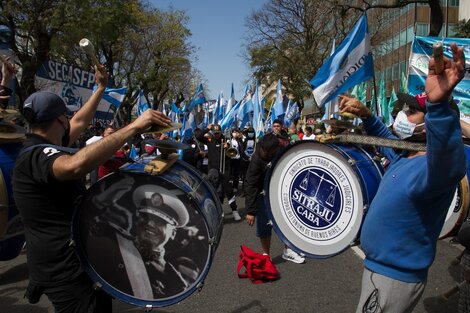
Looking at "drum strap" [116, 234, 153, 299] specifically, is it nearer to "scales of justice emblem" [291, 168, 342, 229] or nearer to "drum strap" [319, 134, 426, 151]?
"scales of justice emblem" [291, 168, 342, 229]

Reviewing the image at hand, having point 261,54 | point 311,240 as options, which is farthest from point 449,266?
point 261,54

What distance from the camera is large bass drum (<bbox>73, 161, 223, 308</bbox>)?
2246mm

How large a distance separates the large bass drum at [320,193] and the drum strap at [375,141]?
66mm

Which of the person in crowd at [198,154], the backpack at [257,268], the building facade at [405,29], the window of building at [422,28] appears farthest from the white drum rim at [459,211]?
the window of building at [422,28]

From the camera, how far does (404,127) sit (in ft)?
7.93

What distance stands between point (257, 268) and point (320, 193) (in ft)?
8.44

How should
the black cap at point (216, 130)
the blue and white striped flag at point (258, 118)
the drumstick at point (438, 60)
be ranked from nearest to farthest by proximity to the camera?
the drumstick at point (438, 60), the black cap at point (216, 130), the blue and white striped flag at point (258, 118)

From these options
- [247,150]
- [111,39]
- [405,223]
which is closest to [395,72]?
[111,39]

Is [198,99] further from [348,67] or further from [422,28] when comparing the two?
[422,28]

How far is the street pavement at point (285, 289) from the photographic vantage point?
4.29 metres

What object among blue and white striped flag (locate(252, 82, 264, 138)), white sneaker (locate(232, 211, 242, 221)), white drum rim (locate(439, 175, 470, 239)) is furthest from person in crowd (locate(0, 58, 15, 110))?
blue and white striped flag (locate(252, 82, 264, 138))

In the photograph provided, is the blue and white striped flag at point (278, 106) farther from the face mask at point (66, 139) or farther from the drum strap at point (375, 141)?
the face mask at point (66, 139)

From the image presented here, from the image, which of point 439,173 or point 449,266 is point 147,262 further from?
point 449,266

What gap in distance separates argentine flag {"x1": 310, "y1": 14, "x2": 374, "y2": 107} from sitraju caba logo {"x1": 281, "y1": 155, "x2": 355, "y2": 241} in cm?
201
